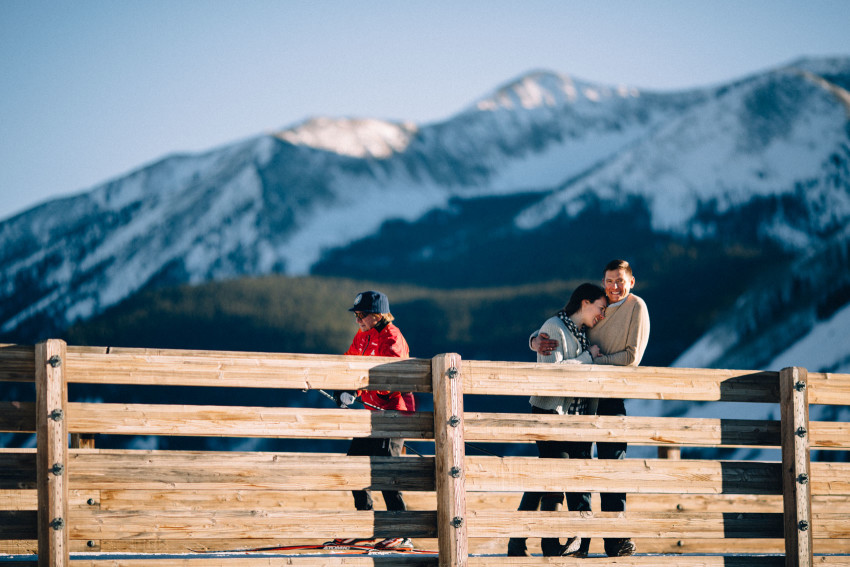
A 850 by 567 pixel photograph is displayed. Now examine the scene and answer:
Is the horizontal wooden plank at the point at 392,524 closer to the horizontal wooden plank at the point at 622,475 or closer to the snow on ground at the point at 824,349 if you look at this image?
the horizontal wooden plank at the point at 622,475

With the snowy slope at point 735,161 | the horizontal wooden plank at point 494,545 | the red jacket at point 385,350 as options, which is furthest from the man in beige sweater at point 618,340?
the snowy slope at point 735,161

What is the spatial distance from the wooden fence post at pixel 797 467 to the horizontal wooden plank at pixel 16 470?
547cm

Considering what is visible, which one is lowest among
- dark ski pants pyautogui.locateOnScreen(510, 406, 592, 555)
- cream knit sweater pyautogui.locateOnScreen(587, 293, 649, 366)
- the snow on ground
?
dark ski pants pyautogui.locateOnScreen(510, 406, 592, 555)

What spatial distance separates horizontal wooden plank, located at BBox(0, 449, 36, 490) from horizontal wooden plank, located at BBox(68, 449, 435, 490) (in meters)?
0.25

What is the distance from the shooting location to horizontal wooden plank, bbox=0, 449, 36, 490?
19.1ft

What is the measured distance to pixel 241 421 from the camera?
607 cm

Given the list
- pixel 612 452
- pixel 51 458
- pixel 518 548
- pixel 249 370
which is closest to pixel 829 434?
pixel 612 452

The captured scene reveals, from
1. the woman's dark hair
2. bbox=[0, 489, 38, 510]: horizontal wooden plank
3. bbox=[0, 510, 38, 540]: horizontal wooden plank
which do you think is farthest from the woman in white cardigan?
bbox=[0, 489, 38, 510]: horizontal wooden plank

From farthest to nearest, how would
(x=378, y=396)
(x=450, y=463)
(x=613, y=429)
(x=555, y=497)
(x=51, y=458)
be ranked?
(x=378, y=396) < (x=555, y=497) < (x=613, y=429) < (x=450, y=463) < (x=51, y=458)

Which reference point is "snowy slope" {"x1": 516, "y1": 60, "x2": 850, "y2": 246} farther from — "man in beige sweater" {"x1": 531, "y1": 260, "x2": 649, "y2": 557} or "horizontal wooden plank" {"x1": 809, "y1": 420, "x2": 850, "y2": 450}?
"man in beige sweater" {"x1": 531, "y1": 260, "x2": 649, "y2": 557}

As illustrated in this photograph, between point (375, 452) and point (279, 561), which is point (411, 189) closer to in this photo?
point (375, 452)

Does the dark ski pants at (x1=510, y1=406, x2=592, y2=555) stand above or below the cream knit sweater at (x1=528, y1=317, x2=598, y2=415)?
below

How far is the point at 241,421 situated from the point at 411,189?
35418 millimetres

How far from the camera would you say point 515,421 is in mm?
6477
